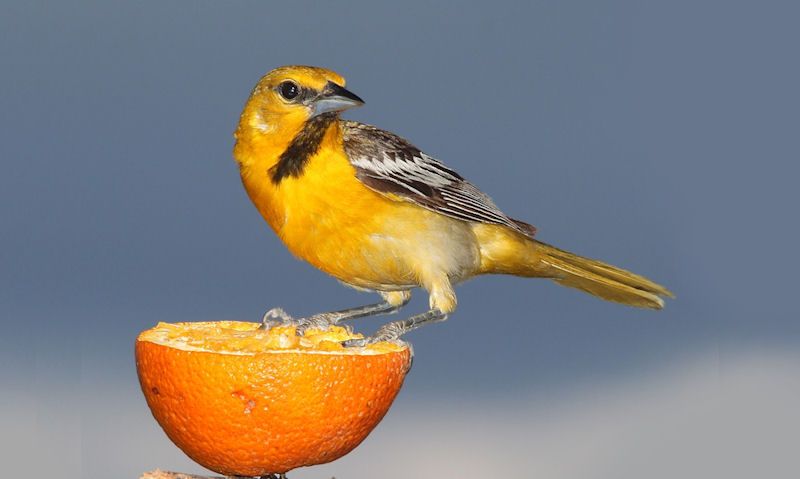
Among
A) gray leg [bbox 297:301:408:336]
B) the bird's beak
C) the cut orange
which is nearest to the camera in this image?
the cut orange

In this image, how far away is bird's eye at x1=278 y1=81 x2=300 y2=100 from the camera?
12.3 feet

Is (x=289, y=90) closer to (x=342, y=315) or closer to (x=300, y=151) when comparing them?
(x=300, y=151)

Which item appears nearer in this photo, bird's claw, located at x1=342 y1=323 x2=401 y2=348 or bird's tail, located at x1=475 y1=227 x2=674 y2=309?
bird's claw, located at x1=342 y1=323 x2=401 y2=348

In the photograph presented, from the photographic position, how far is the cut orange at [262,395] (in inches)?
122

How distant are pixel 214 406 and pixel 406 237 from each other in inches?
45.7

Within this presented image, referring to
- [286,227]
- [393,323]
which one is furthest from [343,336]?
[286,227]

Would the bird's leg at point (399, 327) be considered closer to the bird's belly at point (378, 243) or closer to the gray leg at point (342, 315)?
the bird's belly at point (378, 243)

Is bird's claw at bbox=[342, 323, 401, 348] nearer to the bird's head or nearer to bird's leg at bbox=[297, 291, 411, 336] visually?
bird's leg at bbox=[297, 291, 411, 336]

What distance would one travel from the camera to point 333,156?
3828 millimetres

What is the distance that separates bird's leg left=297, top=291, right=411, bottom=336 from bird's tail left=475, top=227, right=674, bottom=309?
48 cm

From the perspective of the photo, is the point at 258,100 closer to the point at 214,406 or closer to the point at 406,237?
the point at 406,237

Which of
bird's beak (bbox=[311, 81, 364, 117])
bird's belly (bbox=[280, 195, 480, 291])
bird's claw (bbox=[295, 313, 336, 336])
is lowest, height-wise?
bird's claw (bbox=[295, 313, 336, 336])

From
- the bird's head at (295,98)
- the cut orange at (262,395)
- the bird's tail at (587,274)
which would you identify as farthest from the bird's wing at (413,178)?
the cut orange at (262,395)

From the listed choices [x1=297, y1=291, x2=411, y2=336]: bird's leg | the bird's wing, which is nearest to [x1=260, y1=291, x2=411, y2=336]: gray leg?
[x1=297, y1=291, x2=411, y2=336]: bird's leg
